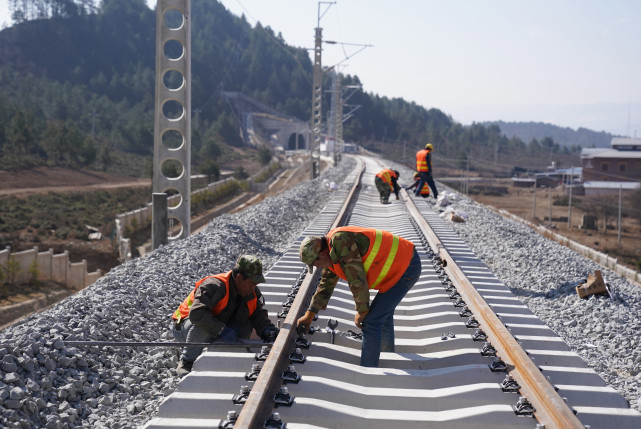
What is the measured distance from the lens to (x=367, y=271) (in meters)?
4.98

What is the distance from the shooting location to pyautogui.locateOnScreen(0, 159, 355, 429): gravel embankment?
13.6 feet

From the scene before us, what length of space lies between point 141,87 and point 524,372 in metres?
141

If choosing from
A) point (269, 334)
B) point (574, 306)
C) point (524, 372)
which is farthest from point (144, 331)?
point (574, 306)

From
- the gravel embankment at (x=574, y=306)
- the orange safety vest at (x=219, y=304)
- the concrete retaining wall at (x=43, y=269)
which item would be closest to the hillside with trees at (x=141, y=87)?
the concrete retaining wall at (x=43, y=269)

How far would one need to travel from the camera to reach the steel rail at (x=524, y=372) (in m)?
3.58

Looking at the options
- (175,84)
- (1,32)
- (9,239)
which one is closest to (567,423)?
(9,239)

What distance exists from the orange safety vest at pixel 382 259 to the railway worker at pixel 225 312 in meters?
0.66

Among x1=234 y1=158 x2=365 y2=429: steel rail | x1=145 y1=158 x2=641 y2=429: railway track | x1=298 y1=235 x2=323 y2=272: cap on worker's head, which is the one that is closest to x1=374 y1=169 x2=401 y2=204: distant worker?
x1=145 y1=158 x2=641 y2=429: railway track

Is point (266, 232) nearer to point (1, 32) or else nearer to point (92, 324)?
point (92, 324)

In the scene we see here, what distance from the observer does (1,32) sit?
14675 cm

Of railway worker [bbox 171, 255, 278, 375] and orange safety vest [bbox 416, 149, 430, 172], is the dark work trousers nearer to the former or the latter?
orange safety vest [bbox 416, 149, 430, 172]

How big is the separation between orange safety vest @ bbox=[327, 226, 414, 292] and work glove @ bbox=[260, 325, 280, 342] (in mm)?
648

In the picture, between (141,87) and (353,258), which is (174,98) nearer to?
(353,258)

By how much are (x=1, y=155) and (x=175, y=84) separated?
103 meters
